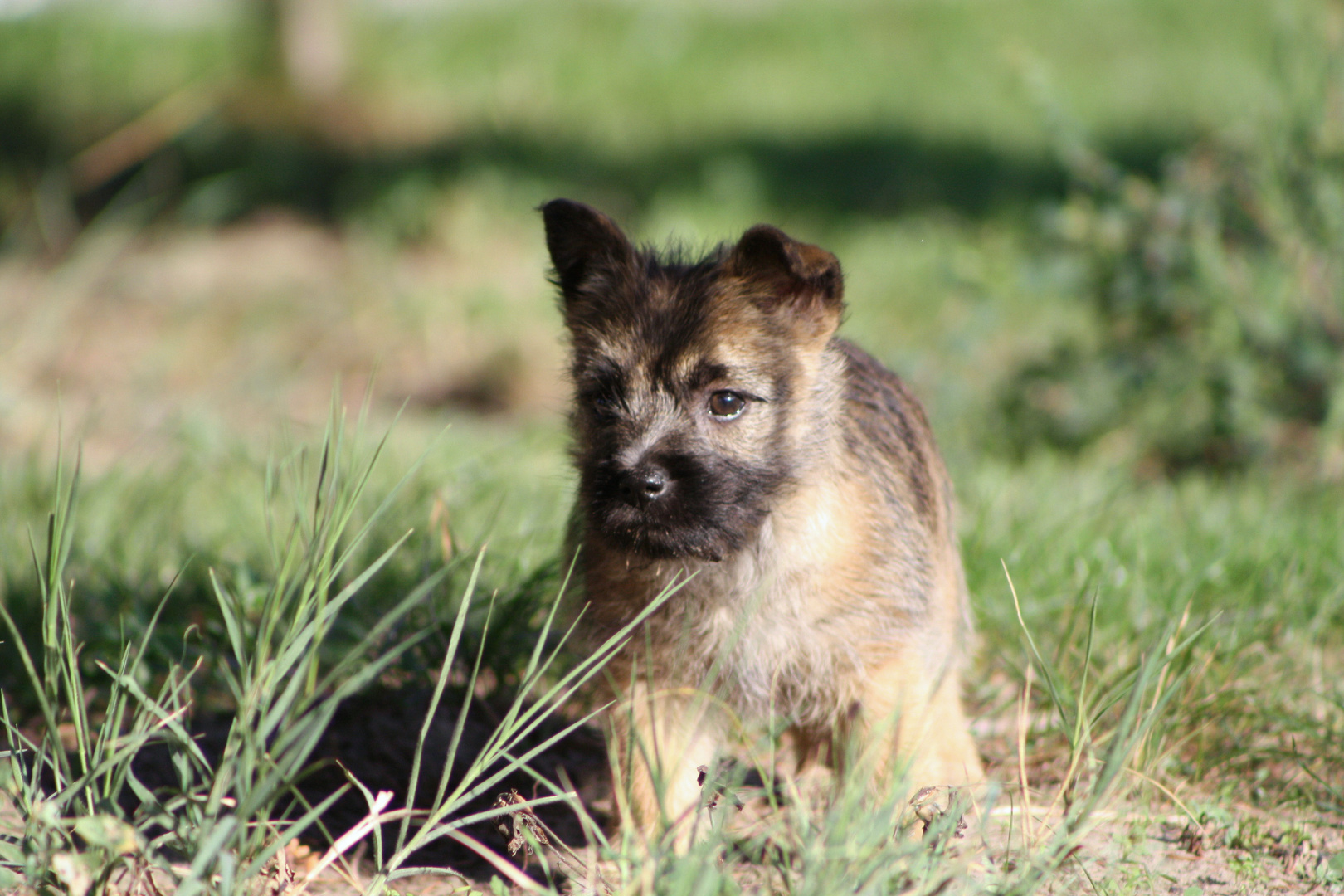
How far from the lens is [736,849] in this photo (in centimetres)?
283

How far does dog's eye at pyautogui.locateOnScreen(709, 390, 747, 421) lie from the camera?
3.02m

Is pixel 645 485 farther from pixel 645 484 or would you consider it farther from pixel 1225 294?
pixel 1225 294

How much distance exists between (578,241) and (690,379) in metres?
0.58

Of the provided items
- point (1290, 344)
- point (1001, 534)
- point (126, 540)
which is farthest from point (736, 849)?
point (1290, 344)

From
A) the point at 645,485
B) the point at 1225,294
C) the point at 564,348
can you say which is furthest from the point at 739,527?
the point at 1225,294

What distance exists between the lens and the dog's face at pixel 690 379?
283cm

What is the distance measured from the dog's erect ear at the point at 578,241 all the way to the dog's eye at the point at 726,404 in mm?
501

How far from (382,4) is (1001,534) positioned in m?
10.3

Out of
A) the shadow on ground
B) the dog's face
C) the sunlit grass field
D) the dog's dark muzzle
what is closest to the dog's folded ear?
the dog's face

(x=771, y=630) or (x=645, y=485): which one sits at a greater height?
(x=645, y=485)

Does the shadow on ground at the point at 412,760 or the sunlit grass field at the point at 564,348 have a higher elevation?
the sunlit grass field at the point at 564,348

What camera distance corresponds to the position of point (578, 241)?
130 inches

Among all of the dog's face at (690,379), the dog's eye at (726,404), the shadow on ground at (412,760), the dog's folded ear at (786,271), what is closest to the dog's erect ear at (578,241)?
the dog's face at (690,379)

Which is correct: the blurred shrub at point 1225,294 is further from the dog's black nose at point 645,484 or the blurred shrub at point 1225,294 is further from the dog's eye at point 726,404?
the dog's black nose at point 645,484
